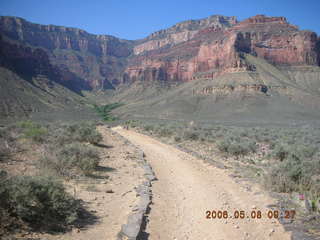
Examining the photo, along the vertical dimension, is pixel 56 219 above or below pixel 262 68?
below

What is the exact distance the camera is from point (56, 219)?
16.7 ft

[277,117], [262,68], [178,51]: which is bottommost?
[277,117]

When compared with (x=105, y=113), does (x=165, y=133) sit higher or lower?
higher

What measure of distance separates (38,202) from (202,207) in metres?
3.91

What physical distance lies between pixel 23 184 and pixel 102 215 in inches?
74.9

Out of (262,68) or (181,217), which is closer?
(181,217)

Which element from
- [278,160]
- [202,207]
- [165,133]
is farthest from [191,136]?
[202,207]

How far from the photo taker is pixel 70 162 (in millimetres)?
9055

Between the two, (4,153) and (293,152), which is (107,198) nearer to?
(4,153)

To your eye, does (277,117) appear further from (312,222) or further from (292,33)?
(292,33)

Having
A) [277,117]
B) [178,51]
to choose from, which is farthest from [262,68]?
[178,51]
